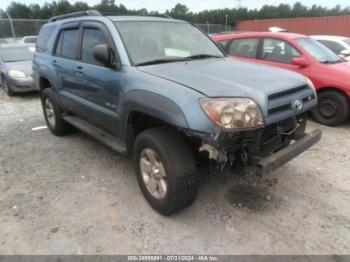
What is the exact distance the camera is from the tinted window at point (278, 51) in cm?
574

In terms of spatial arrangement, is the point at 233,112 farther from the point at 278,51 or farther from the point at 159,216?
the point at 278,51

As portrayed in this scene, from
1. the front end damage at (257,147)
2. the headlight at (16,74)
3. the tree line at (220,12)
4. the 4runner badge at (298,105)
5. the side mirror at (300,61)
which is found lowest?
the headlight at (16,74)

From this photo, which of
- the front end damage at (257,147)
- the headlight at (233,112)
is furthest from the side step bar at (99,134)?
the headlight at (233,112)

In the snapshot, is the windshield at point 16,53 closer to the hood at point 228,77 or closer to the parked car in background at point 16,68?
the parked car in background at point 16,68

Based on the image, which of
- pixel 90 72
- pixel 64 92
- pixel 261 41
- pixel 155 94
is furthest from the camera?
pixel 261 41

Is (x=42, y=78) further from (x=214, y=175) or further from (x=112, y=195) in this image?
(x=214, y=175)

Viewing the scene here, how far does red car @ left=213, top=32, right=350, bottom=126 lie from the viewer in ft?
17.2

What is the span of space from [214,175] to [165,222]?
41.5 inches

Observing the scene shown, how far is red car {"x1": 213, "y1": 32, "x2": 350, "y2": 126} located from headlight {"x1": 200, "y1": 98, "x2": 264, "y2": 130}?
11.9 feet

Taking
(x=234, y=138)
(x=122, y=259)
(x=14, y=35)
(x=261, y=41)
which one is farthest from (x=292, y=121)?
(x=14, y=35)

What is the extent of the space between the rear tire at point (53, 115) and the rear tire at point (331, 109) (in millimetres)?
4602

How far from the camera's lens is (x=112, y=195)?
3334 millimetres

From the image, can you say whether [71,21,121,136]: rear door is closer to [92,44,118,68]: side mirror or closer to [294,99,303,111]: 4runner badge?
[92,44,118,68]: side mirror

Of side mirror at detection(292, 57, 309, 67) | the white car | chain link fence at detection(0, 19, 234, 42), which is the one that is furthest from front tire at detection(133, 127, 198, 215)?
chain link fence at detection(0, 19, 234, 42)
